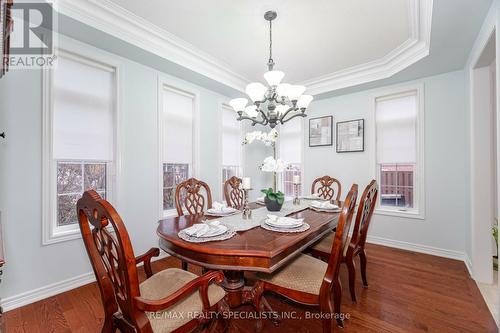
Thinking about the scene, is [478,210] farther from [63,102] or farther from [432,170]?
[63,102]

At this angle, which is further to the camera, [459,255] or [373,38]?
[459,255]

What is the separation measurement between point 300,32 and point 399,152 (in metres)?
2.42

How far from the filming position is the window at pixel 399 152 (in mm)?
3412

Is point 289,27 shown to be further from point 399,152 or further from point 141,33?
point 399,152

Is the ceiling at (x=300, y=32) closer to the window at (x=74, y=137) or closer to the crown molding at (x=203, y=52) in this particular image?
the crown molding at (x=203, y=52)

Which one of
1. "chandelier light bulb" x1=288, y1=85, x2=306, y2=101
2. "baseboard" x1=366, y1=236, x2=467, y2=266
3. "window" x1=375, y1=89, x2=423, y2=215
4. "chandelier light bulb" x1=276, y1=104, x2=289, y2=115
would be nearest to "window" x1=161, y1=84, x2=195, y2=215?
"chandelier light bulb" x1=276, y1=104, x2=289, y2=115

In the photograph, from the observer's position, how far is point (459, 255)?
118 inches

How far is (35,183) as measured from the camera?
208cm

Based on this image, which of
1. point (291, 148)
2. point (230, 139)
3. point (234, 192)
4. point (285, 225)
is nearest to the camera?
point (285, 225)

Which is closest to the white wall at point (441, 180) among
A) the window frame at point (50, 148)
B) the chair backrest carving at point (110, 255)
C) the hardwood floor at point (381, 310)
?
the hardwood floor at point (381, 310)

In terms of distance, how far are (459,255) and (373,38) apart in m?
3.03

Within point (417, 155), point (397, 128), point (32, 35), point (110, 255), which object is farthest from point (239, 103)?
point (417, 155)

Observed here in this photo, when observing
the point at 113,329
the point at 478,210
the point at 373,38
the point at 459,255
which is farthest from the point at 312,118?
the point at 113,329

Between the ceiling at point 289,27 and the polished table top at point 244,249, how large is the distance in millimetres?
2058
